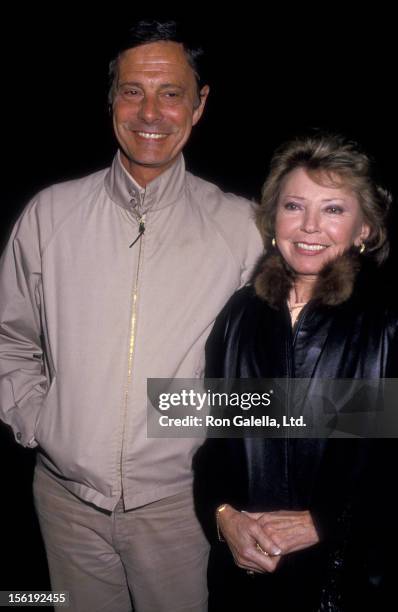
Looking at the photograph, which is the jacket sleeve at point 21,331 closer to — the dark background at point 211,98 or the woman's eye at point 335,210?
the dark background at point 211,98

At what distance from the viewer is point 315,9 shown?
6.73 feet

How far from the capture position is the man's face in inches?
61.1

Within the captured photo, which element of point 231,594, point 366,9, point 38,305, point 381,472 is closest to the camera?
point 381,472

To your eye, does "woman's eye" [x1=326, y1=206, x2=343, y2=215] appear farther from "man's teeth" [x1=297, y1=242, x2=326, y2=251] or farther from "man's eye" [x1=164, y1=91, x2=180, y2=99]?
"man's eye" [x1=164, y1=91, x2=180, y2=99]

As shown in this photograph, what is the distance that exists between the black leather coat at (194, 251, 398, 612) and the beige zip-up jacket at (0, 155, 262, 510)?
0.14 meters

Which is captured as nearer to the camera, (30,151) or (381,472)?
(381,472)

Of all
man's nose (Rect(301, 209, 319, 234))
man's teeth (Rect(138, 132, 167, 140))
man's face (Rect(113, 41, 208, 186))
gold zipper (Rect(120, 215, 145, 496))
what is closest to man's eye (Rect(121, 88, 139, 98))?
man's face (Rect(113, 41, 208, 186))

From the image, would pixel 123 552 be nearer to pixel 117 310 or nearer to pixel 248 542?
pixel 248 542

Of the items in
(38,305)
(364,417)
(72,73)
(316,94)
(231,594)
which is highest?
(72,73)

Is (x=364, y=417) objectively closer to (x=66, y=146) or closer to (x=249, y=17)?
(x=249, y=17)

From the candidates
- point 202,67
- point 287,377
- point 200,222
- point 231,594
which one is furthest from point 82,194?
point 231,594

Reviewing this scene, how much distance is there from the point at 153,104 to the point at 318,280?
70cm

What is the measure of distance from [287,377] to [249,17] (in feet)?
4.98

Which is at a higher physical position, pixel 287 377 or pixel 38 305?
pixel 38 305
